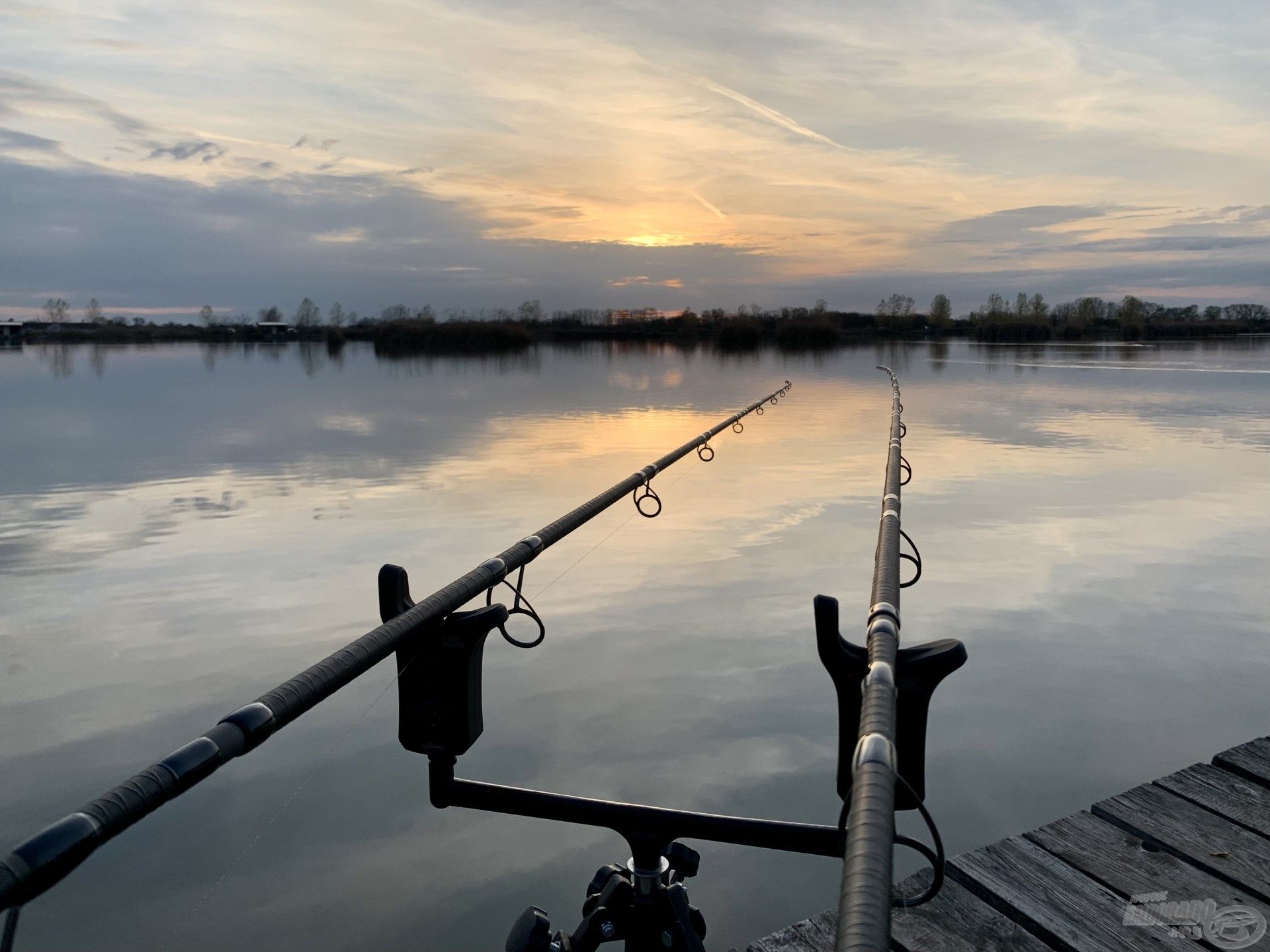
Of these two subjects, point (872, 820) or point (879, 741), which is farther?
point (879, 741)

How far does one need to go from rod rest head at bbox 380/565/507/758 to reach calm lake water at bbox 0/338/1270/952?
1.59 meters

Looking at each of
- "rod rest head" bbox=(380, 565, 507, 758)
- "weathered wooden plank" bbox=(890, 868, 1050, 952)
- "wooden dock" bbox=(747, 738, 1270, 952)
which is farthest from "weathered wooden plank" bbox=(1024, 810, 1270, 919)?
"rod rest head" bbox=(380, 565, 507, 758)

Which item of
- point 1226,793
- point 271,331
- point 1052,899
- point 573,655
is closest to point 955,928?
point 1052,899

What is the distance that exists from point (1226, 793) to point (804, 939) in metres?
1.71

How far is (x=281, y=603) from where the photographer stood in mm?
6871

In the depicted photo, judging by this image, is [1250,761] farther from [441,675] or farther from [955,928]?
[441,675]

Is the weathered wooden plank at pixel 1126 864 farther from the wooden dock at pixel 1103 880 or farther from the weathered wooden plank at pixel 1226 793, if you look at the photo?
the weathered wooden plank at pixel 1226 793

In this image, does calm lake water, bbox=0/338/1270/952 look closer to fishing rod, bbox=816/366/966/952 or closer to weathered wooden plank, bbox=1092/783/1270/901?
weathered wooden plank, bbox=1092/783/1270/901

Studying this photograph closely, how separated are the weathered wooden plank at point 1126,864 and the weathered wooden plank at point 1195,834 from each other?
0.04 m

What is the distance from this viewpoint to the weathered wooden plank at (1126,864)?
2484 millimetres

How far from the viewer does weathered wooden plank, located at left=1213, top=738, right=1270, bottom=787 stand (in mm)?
3170

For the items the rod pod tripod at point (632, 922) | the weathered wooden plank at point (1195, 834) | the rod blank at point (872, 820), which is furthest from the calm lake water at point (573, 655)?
the rod blank at point (872, 820)

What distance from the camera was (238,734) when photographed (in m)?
1.47

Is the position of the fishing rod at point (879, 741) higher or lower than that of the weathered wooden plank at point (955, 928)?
higher
